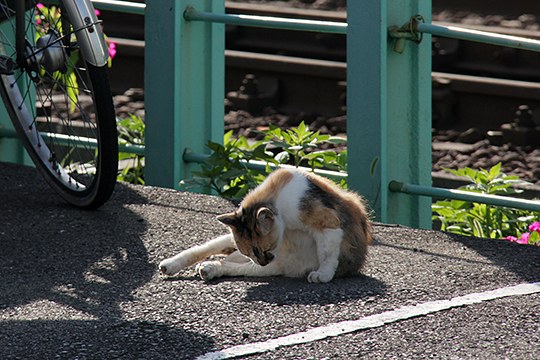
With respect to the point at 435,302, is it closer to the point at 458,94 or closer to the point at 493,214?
the point at 493,214

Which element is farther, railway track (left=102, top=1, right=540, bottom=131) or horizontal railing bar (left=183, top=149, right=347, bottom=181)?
railway track (left=102, top=1, right=540, bottom=131)

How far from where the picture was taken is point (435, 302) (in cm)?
432

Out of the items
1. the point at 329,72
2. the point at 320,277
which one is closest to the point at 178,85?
the point at 320,277

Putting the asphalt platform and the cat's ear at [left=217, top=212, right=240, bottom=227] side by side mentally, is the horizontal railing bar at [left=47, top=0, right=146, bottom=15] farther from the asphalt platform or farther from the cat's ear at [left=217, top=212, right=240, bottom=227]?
the cat's ear at [left=217, top=212, right=240, bottom=227]

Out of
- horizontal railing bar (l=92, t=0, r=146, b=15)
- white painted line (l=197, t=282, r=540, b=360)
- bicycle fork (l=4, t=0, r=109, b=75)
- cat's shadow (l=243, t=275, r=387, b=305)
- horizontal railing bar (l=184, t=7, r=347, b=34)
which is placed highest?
horizontal railing bar (l=92, t=0, r=146, b=15)

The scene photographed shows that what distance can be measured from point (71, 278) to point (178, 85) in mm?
1844

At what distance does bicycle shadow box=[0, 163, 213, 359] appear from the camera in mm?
3932

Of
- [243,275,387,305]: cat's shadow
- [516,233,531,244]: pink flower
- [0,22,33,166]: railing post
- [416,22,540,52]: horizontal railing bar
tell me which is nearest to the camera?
[243,275,387,305]: cat's shadow

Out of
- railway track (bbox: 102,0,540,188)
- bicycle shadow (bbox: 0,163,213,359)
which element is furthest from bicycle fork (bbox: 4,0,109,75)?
railway track (bbox: 102,0,540,188)

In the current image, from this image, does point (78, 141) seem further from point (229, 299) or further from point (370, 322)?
point (370, 322)

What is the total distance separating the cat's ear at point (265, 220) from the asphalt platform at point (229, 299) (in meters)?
0.19

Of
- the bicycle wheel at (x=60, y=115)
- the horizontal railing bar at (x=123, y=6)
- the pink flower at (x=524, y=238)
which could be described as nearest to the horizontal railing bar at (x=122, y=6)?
the horizontal railing bar at (x=123, y=6)

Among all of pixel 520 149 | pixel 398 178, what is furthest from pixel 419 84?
pixel 520 149

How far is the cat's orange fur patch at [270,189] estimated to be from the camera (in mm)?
4719
